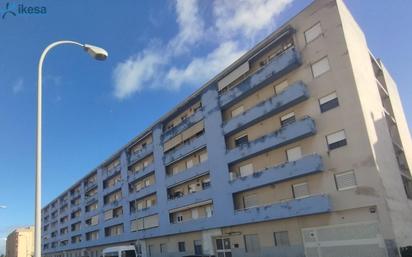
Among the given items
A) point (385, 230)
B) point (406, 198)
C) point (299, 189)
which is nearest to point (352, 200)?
point (385, 230)

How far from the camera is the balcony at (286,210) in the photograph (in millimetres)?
21597

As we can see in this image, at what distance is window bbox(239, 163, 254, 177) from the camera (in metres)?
27.8

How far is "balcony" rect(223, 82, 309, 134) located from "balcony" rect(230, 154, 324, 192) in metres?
3.96

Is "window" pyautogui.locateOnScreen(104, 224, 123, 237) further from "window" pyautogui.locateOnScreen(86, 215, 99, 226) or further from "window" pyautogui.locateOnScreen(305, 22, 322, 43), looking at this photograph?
"window" pyautogui.locateOnScreen(305, 22, 322, 43)

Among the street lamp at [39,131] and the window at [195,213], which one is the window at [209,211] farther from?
the street lamp at [39,131]

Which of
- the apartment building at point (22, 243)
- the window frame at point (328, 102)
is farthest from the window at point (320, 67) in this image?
the apartment building at point (22, 243)

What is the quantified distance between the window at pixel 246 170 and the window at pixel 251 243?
4.65 m

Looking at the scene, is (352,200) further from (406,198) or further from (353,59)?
(353,59)

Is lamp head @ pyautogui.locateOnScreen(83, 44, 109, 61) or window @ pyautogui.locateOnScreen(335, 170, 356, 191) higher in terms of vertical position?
lamp head @ pyautogui.locateOnScreen(83, 44, 109, 61)

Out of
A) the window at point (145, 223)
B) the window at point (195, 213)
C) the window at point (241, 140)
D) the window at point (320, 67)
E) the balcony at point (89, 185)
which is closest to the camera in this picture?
the window at point (320, 67)

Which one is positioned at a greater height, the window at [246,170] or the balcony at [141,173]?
the balcony at [141,173]

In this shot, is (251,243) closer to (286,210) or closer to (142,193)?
(286,210)

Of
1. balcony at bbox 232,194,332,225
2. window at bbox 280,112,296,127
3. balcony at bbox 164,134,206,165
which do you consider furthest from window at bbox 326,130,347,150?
balcony at bbox 164,134,206,165

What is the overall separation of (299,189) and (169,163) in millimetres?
16532
